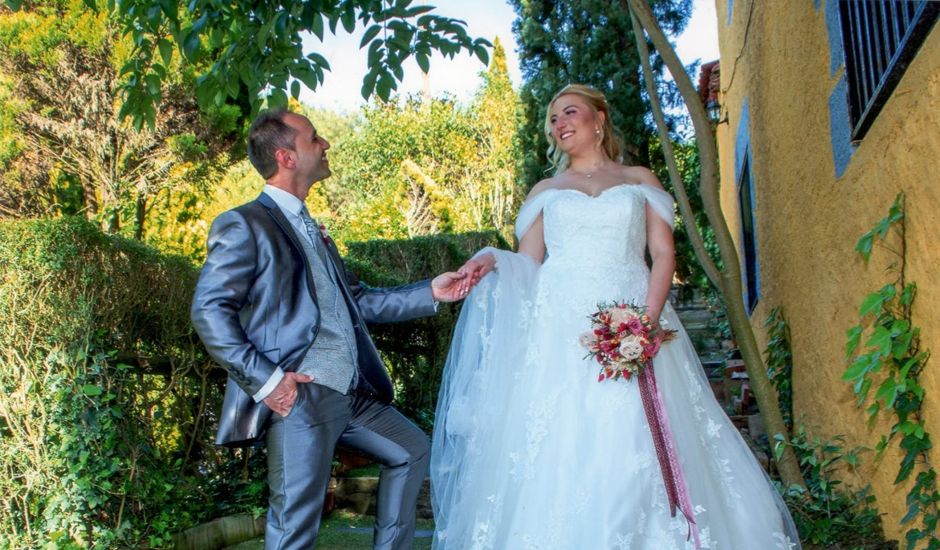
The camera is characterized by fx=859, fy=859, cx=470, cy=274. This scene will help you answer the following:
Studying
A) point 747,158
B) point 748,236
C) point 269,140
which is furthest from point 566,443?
point 748,236

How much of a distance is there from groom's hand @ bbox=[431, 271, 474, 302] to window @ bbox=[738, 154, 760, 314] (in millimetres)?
4804

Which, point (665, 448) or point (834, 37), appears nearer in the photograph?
point (665, 448)

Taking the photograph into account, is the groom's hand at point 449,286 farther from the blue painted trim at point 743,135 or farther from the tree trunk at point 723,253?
the blue painted trim at point 743,135

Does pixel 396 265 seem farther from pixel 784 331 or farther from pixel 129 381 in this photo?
pixel 129 381

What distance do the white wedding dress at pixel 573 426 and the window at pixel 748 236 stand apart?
4.40m

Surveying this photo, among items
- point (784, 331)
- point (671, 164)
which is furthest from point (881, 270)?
point (784, 331)

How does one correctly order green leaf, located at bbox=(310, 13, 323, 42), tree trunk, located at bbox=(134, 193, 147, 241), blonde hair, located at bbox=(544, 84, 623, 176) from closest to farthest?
1. green leaf, located at bbox=(310, 13, 323, 42)
2. blonde hair, located at bbox=(544, 84, 623, 176)
3. tree trunk, located at bbox=(134, 193, 147, 241)

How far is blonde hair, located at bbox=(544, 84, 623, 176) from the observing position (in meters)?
4.19

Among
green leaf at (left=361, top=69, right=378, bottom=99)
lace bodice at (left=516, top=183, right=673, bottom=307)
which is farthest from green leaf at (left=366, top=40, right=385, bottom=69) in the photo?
lace bodice at (left=516, top=183, right=673, bottom=307)

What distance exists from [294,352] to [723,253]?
272 cm

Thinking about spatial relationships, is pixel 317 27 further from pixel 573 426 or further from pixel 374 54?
pixel 573 426

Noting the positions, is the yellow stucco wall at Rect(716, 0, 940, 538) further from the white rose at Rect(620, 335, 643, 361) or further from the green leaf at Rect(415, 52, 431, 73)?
the green leaf at Rect(415, 52, 431, 73)

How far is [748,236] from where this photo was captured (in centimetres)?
918

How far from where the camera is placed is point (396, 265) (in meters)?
9.89
